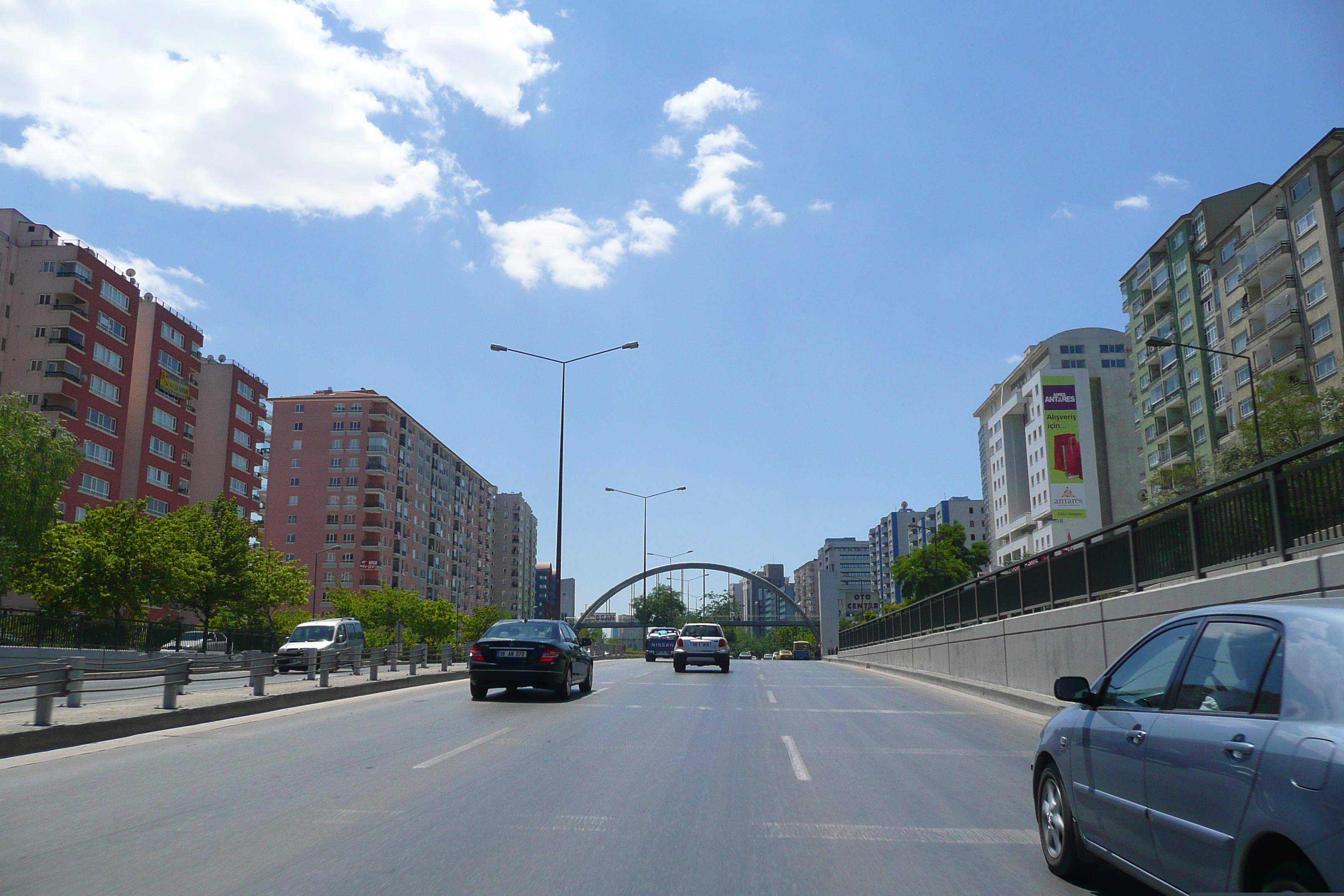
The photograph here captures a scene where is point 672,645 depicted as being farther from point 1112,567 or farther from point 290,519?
point 290,519

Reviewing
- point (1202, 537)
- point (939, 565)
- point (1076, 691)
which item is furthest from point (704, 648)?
point (939, 565)

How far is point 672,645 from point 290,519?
7411 centimetres

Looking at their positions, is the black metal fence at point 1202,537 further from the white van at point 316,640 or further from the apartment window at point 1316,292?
the apartment window at point 1316,292

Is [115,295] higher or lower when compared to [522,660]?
higher

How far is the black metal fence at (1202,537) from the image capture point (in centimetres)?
963

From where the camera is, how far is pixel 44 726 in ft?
35.4

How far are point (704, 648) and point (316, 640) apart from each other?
12465 millimetres

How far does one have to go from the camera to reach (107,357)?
237ft

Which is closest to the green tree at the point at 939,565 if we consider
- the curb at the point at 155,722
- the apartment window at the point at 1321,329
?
the apartment window at the point at 1321,329

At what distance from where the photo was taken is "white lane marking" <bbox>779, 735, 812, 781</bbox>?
9211 mm

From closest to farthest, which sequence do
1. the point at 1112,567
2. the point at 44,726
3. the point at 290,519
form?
the point at 44,726, the point at 1112,567, the point at 290,519

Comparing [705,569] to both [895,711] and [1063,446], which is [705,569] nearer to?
[1063,446]

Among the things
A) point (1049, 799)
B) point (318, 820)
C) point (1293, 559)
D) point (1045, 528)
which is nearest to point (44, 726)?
point (318, 820)

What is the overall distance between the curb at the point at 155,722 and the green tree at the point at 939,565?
8115 centimetres
